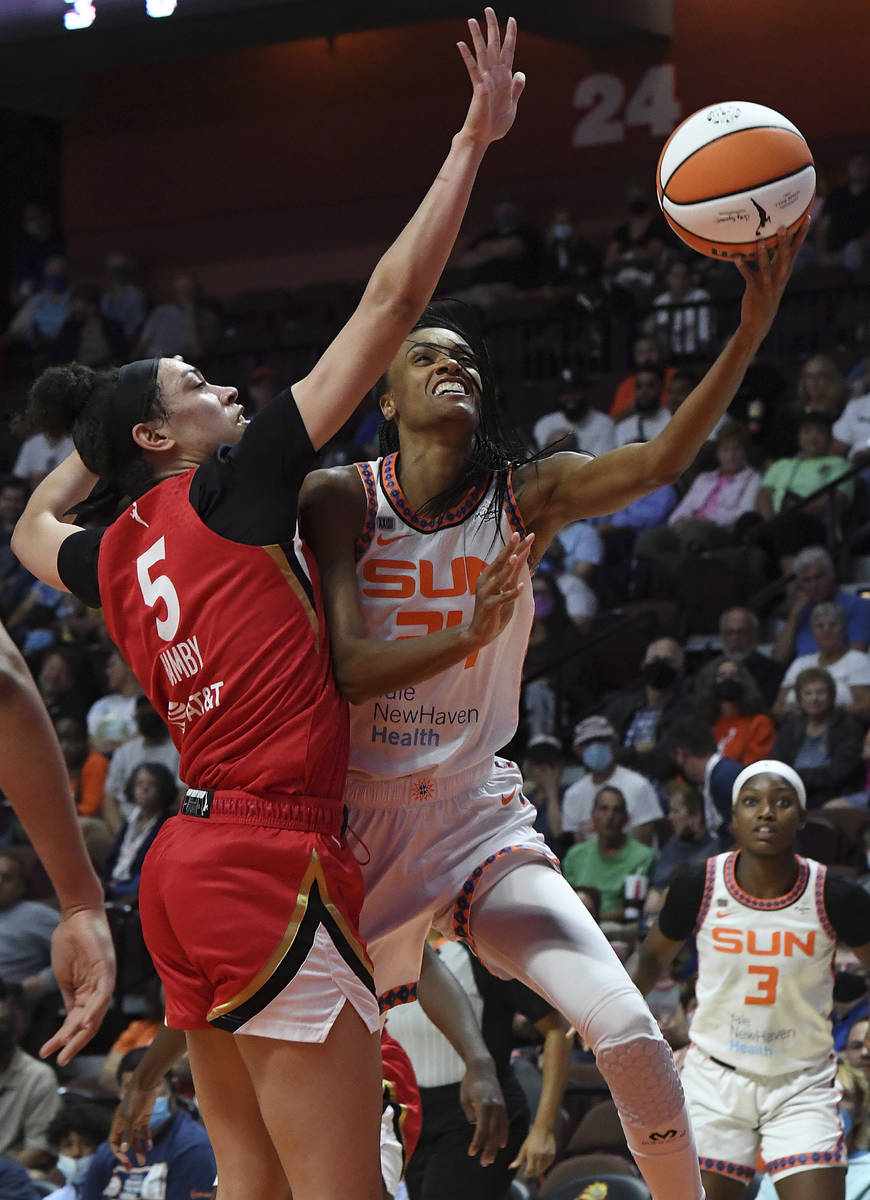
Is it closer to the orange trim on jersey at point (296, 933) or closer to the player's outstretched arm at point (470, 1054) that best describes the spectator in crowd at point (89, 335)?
the player's outstretched arm at point (470, 1054)

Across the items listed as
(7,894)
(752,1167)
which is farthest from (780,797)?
(7,894)

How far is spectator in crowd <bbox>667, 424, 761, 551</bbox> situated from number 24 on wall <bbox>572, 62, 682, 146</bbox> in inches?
186

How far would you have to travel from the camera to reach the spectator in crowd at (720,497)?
422 inches

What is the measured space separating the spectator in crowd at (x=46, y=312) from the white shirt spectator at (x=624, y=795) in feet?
28.7

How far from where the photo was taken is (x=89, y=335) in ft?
50.1

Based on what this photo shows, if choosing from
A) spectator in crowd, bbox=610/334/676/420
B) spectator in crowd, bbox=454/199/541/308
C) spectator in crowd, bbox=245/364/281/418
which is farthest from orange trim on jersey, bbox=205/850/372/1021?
spectator in crowd, bbox=454/199/541/308

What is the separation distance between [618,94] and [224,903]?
13047 millimetres

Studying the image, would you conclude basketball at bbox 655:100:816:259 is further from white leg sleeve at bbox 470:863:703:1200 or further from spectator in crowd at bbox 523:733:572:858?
spectator in crowd at bbox 523:733:572:858

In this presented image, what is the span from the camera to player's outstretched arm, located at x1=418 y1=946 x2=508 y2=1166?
4.54 meters

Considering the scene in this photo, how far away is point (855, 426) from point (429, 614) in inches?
297

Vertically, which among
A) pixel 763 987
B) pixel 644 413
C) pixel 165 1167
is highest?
pixel 644 413

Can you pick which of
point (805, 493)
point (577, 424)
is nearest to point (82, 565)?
point (805, 493)

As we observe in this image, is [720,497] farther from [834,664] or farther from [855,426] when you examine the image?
[834,664]

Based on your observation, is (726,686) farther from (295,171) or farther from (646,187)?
(295,171)
